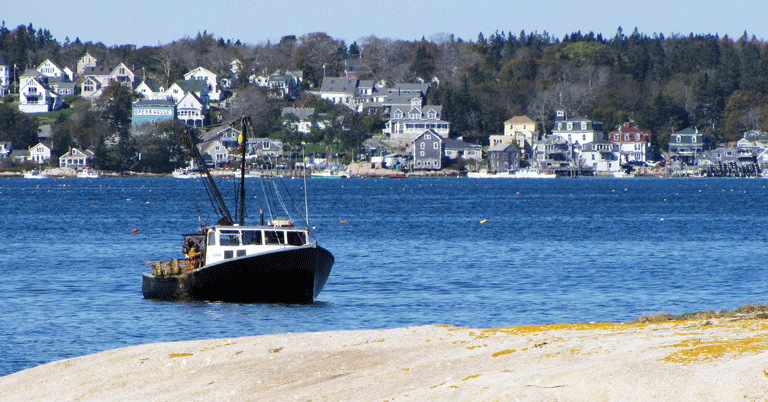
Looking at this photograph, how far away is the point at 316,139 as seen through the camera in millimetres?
198750

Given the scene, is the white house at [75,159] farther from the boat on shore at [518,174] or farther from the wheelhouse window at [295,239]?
the wheelhouse window at [295,239]

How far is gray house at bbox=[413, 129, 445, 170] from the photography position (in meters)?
192

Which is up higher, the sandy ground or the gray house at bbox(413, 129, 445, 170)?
the gray house at bbox(413, 129, 445, 170)

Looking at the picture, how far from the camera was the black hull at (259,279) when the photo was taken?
31578mm

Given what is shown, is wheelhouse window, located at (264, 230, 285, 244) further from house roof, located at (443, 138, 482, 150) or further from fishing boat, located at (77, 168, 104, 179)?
house roof, located at (443, 138, 482, 150)

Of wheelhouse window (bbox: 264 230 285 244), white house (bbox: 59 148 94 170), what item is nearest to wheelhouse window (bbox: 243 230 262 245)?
wheelhouse window (bbox: 264 230 285 244)

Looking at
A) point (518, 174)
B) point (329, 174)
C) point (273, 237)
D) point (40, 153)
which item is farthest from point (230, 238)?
point (40, 153)

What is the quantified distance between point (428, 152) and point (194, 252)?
160422 millimetres

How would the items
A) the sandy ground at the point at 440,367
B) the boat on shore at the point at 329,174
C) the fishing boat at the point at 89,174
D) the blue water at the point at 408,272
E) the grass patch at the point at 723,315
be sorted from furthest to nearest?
the boat on shore at the point at 329,174 → the fishing boat at the point at 89,174 → the blue water at the point at 408,272 → the grass patch at the point at 723,315 → the sandy ground at the point at 440,367

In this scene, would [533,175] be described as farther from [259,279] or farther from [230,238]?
[259,279]

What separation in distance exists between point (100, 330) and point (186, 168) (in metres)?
167

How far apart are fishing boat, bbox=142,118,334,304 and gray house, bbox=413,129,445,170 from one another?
522 feet

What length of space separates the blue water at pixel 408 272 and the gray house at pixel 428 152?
101 meters

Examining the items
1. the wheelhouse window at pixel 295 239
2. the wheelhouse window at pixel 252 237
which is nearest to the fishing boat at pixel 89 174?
the wheelhouse window at pixel 252 237
